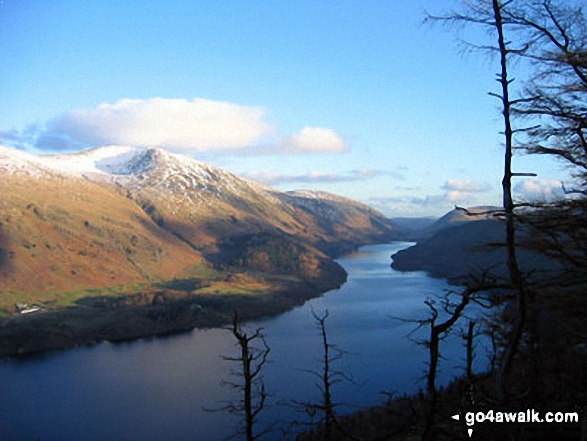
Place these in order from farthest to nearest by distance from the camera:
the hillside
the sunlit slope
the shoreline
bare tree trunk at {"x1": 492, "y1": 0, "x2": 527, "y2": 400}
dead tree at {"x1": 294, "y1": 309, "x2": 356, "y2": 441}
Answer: the sunlit slope → the hillside → the shoreline → dead tree at {"x1": 294, "y1": 309, "x2": 356, "y2": 441} → bare tree trunk at {"x1": 492, "y1": 0, "x2": 527, "y2": 400}

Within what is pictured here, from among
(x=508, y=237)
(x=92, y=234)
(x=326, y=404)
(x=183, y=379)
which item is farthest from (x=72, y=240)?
(x=508, y=237)

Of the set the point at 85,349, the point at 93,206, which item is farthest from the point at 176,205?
the point at 85,349

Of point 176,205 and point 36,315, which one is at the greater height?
point 176,205

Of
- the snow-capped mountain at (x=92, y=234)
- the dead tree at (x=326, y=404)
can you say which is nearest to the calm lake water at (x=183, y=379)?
the dead tree at (x=326, y=404)

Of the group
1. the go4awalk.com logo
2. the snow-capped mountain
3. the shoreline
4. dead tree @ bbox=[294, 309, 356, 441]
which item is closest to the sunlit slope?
the snow-capped mountain

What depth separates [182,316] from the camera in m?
94.9

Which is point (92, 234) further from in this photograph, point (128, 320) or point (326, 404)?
point (326, 404)

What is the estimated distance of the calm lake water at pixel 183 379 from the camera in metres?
44.6

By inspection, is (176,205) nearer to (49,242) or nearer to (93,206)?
(93,206)

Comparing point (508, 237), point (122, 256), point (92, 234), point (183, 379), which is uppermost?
point (92, 234)

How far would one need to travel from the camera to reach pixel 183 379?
183ft

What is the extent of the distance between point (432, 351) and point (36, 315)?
102 m

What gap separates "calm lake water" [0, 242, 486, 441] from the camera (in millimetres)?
44562

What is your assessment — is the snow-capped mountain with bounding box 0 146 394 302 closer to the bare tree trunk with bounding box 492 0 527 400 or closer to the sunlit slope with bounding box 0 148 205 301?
the sunlit slope with bounding box 0 148 205 301
